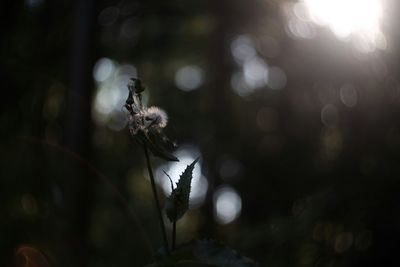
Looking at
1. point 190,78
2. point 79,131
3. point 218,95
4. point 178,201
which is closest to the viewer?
point 178,201

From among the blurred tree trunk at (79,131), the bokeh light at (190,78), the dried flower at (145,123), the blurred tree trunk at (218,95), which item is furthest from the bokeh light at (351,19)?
the bokeh light at (190,78)

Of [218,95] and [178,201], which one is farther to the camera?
[218,95]

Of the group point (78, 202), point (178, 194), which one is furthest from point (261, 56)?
point (178, 194)

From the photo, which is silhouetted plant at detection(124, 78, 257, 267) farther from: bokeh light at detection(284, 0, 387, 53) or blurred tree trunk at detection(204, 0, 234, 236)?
blurred tree trunk at detection(204, 0, 234, 236)

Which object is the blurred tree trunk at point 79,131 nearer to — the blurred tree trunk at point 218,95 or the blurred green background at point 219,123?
the blurred green background at point 219,123

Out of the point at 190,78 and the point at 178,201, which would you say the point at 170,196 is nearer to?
the point at 178,201

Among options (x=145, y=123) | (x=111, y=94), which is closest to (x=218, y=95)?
(x=111, y=94)

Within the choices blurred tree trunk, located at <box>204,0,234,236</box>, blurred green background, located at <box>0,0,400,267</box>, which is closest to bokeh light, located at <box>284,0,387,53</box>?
blurred green background, located at <box>0,0,400,267</box>

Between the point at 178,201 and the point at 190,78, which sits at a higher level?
the point at 190,78

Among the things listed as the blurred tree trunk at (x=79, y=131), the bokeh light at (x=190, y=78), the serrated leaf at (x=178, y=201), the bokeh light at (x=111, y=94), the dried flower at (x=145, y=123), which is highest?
the bokeh light at (x=190, y=78)
